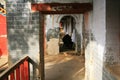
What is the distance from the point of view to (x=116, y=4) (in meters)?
4.09

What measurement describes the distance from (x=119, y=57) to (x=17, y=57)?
2.86 metres

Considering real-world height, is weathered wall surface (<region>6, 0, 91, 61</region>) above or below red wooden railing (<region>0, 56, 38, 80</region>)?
above

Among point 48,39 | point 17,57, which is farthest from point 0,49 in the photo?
point 17,57

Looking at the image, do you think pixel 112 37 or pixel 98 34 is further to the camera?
pixel 98 34

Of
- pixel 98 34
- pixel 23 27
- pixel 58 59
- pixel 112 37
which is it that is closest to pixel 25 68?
pixel 23 27

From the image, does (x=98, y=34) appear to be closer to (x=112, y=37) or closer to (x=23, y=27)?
(x=112, y=37)

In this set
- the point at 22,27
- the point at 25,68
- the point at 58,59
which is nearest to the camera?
the point at 25,68

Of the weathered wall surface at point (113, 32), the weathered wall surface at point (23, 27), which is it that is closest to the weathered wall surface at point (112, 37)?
the weathered wall surface at point (113, 32)

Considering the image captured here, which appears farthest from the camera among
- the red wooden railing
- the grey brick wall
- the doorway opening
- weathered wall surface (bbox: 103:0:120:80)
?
the doorway opening

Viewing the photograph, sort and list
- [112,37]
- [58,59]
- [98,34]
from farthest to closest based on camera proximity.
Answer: [58,59]
[98,34]
[112,37]

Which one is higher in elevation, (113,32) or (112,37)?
(113,32)

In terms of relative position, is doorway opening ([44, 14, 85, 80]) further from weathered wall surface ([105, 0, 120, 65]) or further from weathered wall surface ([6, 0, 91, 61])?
weathered wall surface ([105, 0, 120, 65])

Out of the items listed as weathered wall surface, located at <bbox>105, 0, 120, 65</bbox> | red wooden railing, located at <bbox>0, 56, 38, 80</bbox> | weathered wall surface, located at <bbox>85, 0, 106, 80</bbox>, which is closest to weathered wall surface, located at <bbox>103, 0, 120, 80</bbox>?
weathered wall surface, located at <bbox>105, 0, 120, 65</bbox>

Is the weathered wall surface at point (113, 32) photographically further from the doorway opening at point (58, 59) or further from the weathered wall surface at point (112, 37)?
the doorway opening at point (58, 59)
